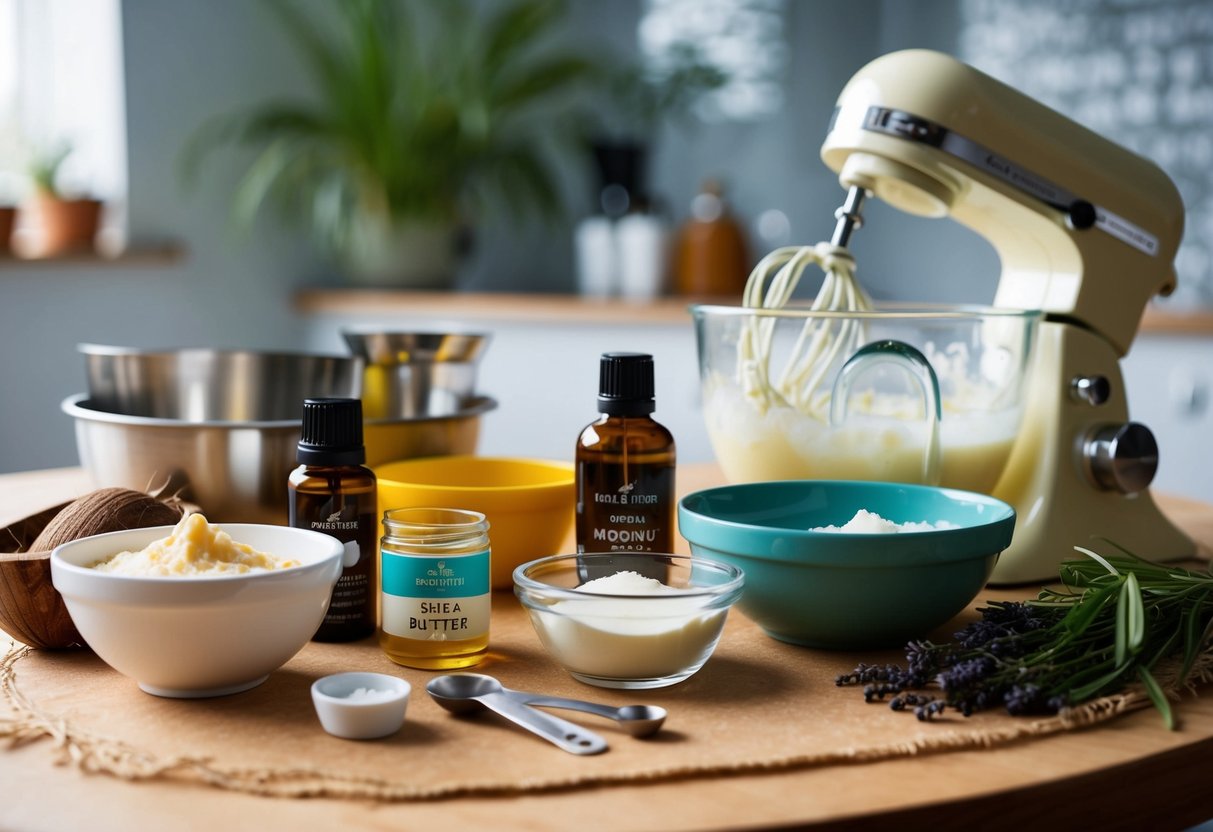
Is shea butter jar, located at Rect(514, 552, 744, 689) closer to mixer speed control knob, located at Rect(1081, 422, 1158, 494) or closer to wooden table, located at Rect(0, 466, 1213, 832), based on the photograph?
wooden table, located at Rect(0, 466, 1213, 832)

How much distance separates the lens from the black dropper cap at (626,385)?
85cm

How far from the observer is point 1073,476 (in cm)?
105

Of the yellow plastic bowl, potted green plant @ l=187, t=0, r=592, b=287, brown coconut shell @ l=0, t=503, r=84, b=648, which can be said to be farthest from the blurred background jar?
brown coconut shell @ l=0, t=503, r=84, b=648

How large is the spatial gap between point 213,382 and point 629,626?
75cm

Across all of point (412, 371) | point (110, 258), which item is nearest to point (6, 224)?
point (110, 258)

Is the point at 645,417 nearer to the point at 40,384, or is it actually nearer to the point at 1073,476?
the point at 1073,476

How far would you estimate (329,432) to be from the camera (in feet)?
2.58

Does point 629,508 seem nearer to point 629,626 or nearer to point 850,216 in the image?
point 629,626

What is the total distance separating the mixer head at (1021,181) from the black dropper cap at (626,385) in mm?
302

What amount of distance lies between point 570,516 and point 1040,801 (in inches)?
18.7

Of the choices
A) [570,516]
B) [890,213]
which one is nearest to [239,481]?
[570,516]

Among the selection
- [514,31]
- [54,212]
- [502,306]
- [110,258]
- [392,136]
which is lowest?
[502,306]

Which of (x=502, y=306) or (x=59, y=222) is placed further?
(x=502, y=306)

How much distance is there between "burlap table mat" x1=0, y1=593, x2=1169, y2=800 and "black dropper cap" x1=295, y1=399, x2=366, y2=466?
0.44 feet
